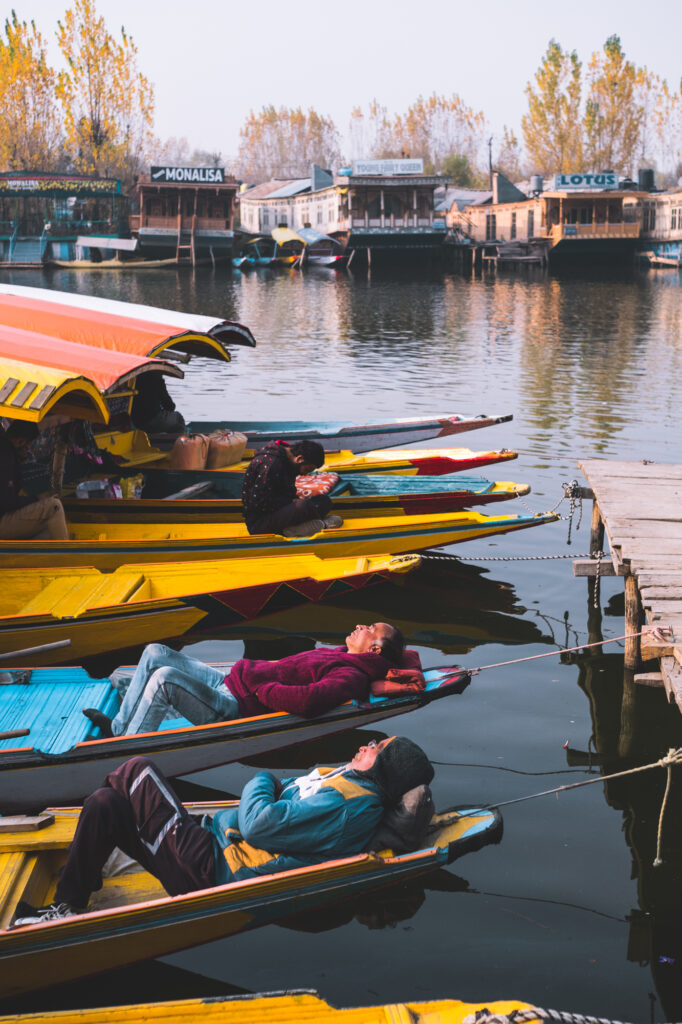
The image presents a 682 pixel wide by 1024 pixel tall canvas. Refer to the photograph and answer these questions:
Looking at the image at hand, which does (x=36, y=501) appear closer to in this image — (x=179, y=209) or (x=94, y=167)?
(x=179, y=209)

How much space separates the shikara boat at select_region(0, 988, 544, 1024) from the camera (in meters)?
3.62

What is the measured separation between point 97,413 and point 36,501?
100 centimetres

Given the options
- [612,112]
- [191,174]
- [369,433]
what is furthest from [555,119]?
[369,433]

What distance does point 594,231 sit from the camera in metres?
61.2

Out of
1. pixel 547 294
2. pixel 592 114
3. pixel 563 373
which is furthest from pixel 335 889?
pixel 592 114

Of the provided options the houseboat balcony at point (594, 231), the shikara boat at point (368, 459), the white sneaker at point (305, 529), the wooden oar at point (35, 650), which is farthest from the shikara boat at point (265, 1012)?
the houseboat balcony at point (594, 231)

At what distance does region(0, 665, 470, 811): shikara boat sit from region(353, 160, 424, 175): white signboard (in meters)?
62.1

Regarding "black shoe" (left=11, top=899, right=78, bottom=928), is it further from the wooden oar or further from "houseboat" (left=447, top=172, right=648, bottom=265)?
"houseboat" (left=447, top=172, right=648, bottom=265)

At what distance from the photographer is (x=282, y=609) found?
8500 millimetres

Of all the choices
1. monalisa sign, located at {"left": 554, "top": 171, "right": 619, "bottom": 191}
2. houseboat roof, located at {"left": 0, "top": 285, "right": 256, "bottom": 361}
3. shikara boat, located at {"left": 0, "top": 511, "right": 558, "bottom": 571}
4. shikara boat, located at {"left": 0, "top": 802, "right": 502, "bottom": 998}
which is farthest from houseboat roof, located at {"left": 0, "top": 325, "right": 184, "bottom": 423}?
monalisa sign, located at {"left": 554, "top": 171, "right": 619, "bottom": 191}

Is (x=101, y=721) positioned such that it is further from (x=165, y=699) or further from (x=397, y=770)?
(x=397, y=770)

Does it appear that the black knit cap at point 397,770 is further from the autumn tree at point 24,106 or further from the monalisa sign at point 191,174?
the autumn tree at point 24,106

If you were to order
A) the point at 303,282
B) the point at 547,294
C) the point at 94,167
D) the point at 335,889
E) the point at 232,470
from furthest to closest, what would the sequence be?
the point at 94,167 → the point at 303,282 → the point at 547,294 → the point at 232,470 → the point at 335,889

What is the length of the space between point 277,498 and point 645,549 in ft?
11.3
